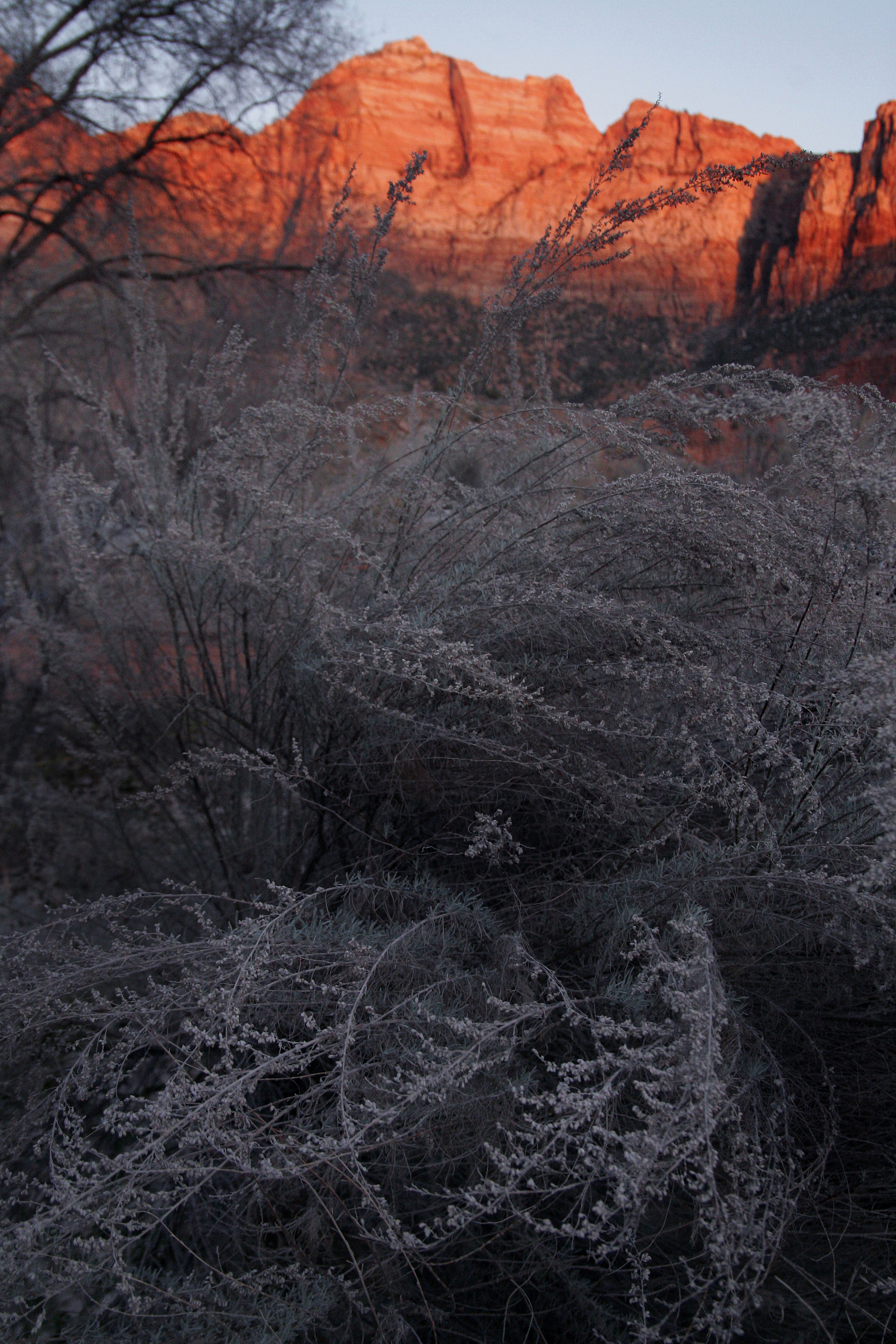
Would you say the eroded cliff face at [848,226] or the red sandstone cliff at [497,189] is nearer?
the red sandstone cliff at [497,189]

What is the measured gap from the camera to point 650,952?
1181 mm

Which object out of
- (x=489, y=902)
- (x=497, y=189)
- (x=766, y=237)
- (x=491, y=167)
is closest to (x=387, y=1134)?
(x=489, y=902)

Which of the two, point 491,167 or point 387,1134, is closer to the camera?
point 387,1134

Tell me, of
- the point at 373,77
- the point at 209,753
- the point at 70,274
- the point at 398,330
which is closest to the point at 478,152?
the point at 373,77

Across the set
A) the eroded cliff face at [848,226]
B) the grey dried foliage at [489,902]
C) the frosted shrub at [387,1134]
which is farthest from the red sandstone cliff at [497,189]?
the frosted shrub at [387,1134]

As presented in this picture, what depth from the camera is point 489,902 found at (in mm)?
1713

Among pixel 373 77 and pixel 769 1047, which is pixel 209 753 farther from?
pixel 373 77

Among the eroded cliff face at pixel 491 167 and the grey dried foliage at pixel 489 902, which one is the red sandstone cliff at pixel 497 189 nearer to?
the eroded cliff face at pixel 491 167

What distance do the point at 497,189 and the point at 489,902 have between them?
26.2 m

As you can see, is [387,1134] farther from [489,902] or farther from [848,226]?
[848,226]

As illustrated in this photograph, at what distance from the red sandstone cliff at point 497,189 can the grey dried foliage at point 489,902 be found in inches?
29.1

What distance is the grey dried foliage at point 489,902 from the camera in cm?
110

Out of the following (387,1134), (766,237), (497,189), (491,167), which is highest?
(491,167)

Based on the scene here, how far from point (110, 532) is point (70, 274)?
4.49 m
